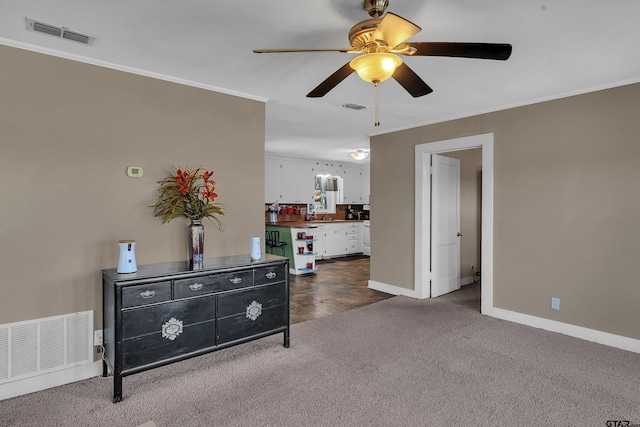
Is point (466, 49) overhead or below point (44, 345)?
overhead

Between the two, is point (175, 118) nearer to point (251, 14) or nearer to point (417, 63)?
point (251, 14)

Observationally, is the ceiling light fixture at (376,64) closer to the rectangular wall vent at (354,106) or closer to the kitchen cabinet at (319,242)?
the rectangular wall vent at (354,106)

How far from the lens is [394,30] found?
177 cm

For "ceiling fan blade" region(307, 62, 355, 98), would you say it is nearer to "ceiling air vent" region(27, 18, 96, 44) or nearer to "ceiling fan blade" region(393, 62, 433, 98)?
"ceiling fan blade" region(393, 62, 433, 98)

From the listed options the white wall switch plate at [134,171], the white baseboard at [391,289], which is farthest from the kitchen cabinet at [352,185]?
the white wall switch plate at [134,171]

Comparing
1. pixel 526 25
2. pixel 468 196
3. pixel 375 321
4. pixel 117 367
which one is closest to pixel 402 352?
pixel 375 321

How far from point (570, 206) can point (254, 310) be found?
3.31m

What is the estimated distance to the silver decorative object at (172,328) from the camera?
8.68 feet

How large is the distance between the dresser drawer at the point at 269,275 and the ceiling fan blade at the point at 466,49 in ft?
6.90

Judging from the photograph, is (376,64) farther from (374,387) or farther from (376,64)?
(374,387)

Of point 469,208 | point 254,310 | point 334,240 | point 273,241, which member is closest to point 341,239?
point 334,240

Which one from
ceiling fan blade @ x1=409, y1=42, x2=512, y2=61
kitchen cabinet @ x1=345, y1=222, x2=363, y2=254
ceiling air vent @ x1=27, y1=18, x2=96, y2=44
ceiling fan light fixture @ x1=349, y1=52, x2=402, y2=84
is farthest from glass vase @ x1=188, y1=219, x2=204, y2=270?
kitchen cabinet @ x1=345, y1=222, x2=363, y2=254

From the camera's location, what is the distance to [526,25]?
2.30m

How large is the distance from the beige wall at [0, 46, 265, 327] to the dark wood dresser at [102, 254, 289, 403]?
0.30 m
